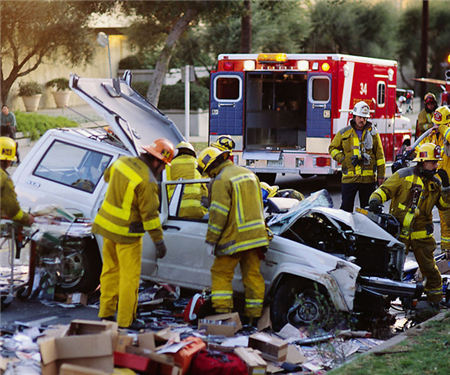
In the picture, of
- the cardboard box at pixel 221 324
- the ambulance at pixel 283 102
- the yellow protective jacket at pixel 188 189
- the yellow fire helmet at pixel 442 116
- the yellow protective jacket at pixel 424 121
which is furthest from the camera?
the yellow protective jacket at pixel 424 121

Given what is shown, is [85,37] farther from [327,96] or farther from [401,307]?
[401,307]

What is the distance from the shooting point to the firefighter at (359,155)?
33.9ft

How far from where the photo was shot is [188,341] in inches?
231

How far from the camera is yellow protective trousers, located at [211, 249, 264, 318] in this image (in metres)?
6.93

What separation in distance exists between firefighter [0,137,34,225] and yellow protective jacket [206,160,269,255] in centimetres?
170

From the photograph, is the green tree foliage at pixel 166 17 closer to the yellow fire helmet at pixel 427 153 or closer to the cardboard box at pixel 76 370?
the yellow fire helmet at pixel 427 153

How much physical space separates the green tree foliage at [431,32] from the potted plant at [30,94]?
24802mm

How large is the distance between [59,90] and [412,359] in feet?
95.8

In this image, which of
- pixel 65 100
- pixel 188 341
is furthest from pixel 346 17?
pixel 188 341

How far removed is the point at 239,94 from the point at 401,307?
24.6ft

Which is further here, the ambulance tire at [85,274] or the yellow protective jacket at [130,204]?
the ambulance tire at [85,274]

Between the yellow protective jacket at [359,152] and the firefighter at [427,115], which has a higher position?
the firefighter at [427,115]

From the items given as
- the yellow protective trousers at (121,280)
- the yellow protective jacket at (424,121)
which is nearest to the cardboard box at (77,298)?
the yellow protective trousers at (121,280)

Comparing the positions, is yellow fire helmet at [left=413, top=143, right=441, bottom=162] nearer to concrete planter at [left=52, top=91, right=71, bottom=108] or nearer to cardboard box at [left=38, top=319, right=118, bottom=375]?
cardboard box at [left=38, top=319, right=118, bottom=375]
